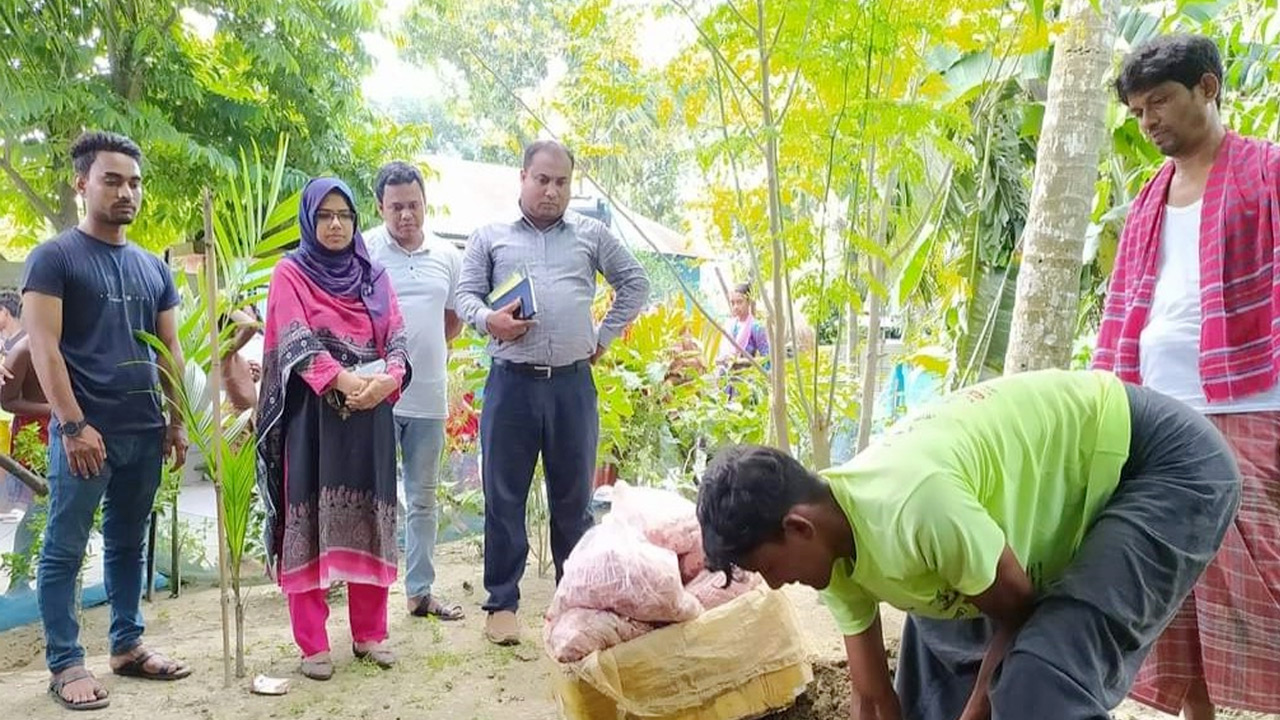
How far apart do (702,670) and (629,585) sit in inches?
11.6

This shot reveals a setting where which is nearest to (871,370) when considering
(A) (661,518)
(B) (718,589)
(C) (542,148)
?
(A) (661,518)

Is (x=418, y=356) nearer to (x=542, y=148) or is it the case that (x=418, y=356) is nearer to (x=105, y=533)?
(x=542, y=148)

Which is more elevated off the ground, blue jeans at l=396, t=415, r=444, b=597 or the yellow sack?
blue jeans at l=396, t=415, r=444, b=597

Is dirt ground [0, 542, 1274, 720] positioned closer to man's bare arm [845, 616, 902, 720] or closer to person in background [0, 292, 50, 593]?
person in background [0, 292, 50, 593]

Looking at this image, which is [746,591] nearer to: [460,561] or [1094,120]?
[1094,120]

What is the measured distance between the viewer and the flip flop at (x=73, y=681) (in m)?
2.89

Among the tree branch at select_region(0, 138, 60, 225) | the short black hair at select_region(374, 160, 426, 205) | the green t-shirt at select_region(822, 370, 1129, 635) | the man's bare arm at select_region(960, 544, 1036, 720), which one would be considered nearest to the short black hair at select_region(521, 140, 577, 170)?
the short black hair at select_region(374, 160, 426, 205)

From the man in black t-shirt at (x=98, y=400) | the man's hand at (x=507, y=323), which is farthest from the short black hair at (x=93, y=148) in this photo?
the man's hand at (x=507, y=323)

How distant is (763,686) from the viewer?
2658 millimetres

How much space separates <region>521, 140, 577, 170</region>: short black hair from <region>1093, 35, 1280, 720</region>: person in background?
1.89 metres

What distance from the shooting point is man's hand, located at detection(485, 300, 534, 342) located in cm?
337

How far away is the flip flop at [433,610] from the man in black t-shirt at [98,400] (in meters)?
0.93

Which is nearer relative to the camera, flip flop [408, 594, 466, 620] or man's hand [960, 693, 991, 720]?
man's hand [960, 693, 991, 720]

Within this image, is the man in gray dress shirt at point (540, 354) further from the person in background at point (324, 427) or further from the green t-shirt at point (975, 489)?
Answer: the green t-shirt at point (975, 489)
